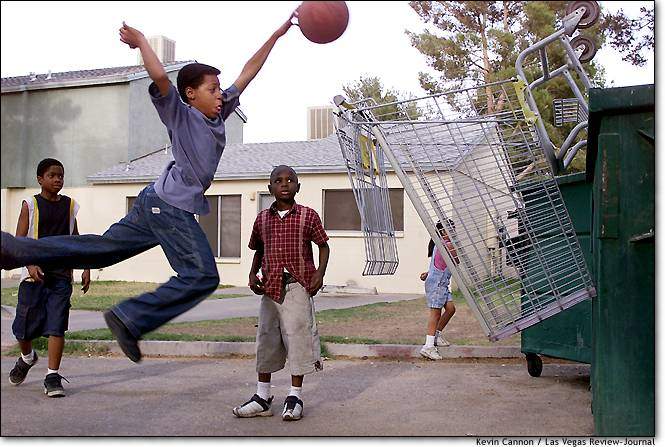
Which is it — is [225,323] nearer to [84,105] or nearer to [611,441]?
[84,105]

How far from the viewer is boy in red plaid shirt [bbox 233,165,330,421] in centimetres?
361

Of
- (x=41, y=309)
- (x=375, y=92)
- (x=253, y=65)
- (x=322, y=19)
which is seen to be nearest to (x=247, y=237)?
(x=375, y=92)

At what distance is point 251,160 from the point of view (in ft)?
19.4

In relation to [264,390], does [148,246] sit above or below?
above

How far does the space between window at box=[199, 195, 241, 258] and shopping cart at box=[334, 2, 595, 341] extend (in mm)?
3018

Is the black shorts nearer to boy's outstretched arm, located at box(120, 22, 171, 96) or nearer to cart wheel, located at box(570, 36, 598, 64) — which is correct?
boy's outstretched arm, located at box(120, 22, 171, 96)

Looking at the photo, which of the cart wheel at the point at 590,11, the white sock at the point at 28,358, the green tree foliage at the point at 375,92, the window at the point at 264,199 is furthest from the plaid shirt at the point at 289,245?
the window at the point at 264,199

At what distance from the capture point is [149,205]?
2.61m

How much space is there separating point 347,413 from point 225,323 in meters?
3.54

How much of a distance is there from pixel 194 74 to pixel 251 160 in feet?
10.4

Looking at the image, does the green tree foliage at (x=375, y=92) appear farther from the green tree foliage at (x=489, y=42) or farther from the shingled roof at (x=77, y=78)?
the shingled roof at (x=77, y=78)

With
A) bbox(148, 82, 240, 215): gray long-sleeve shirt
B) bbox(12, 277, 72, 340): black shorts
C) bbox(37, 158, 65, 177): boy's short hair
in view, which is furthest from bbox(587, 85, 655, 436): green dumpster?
bbox(12, 277, 72, 340): black shorts

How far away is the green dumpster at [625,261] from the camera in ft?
9.19

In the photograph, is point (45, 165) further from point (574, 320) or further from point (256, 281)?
point (574, 320)
